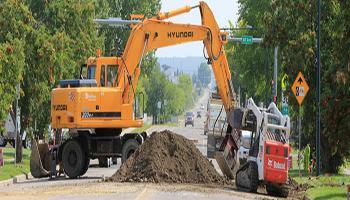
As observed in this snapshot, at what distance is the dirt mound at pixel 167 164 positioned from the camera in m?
30.2

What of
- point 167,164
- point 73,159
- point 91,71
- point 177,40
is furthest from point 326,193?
point 91,71

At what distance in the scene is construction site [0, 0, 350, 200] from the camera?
28594 mm

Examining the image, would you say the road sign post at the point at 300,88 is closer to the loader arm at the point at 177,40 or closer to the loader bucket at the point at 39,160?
the loader arm at the point at 177,40

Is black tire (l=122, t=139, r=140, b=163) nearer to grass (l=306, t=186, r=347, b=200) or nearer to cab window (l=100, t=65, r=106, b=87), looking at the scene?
cab window (l=100, t=65, r=106, b=87)

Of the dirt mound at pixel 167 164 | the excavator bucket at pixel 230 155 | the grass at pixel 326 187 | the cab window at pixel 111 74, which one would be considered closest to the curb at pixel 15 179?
the cab window at pixel 111 74

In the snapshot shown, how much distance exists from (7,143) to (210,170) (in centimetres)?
4215

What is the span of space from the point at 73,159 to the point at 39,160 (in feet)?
5.53

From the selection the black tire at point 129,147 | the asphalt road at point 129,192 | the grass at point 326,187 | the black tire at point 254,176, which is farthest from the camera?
the black tire at point 129,147

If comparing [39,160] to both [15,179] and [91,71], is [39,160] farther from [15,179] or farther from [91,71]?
[91,71]

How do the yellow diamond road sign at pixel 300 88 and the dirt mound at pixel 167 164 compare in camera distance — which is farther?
the yellow diamond road sign at pixel 300 88

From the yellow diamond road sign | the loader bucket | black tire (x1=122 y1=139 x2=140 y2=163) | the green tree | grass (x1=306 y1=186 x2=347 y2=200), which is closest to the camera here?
grass (x1=306 y1=186 x2=347 y2=200)

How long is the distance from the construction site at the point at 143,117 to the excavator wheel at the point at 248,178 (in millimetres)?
33

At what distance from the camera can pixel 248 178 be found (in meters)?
28.7

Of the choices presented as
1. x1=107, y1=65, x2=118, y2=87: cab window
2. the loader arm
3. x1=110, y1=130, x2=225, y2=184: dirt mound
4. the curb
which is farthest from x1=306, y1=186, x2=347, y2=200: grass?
x1=107, y1=65, x2=118, y2=87: cab window
